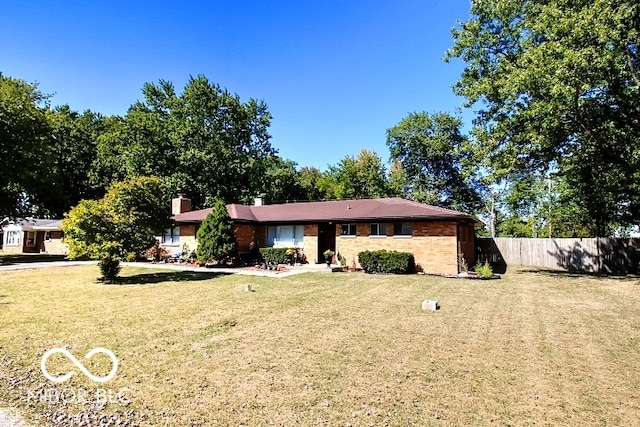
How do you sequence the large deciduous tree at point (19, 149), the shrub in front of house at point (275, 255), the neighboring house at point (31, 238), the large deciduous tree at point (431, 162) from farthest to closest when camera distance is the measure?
1. the large deciduous tree at point (431, 162)
2. the neighboring house at point (31, 238)
3. the large deciduous tree at point (19, 149)
4. the shrub in front of house at point (275, 255)

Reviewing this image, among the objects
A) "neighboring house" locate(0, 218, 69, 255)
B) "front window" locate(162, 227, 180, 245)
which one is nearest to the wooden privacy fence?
"front window" locate(162, 227, 180, 245)

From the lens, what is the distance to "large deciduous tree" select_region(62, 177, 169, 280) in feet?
44.2

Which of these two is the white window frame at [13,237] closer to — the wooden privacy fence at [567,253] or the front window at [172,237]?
the front window at [172,237]

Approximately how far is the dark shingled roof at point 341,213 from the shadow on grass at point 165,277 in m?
4.86

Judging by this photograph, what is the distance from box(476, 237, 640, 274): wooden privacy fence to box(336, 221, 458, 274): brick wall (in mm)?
4874

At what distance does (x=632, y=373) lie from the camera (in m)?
5.20

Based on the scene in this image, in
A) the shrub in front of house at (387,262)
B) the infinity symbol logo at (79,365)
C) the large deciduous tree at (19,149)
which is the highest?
the large deciduous tree at (19,149)

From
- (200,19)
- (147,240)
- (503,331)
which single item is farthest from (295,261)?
(503,331)

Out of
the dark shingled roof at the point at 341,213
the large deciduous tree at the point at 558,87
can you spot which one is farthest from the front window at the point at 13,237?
the large deciduous tree at the point at 558,87

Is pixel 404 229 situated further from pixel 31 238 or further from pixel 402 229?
pixel 31 238

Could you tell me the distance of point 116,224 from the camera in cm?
1417

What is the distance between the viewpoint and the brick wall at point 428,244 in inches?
647

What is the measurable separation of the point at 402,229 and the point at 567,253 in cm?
1111

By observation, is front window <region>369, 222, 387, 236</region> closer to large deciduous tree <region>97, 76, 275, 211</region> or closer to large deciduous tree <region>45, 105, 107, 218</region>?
large deciduous tree <region>97, 76, 275, 211</region>
